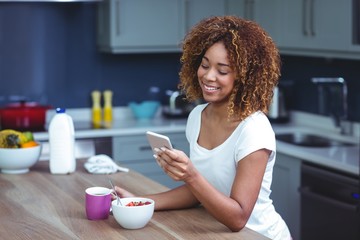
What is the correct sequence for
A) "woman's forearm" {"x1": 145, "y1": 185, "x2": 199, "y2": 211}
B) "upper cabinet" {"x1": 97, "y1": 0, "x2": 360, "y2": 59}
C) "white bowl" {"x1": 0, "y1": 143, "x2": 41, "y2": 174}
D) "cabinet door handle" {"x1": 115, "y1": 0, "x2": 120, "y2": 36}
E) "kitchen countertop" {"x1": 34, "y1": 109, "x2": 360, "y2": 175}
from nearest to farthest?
1. "woman's forearm" {"x1": 145, "y1": 185, "x2": 199, "y2": 211}
2. "white bowl" {"x1": 0, "y1": 143, "x2": 41, "y2": 174}
3. "kitchen countertop" {"x1": 34, "y1": 109, "x2": 360, "y2": 175}
4. "upper cabinet" {"x1": 97, "y1": 0, "x2": 360, "y2": 59}
5. "cabinet door handle" {"x1": 115, "y1": 0, "x2": 120, "y2": 36}

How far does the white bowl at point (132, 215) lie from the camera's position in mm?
2186

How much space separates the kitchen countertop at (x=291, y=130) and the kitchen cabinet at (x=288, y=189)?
0.07m

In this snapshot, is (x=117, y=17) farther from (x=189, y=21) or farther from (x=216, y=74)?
(x=216, y=74)

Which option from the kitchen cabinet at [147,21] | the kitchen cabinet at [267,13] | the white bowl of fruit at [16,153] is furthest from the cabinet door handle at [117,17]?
the white bowl of fruit at [16,153]

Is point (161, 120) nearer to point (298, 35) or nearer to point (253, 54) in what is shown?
point (298, 35)

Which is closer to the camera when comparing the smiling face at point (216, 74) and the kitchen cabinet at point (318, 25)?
the smiling face at point (216, 74)

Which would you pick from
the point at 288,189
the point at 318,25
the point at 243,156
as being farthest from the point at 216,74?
the point at 318,25

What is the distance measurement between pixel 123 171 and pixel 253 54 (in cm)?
102

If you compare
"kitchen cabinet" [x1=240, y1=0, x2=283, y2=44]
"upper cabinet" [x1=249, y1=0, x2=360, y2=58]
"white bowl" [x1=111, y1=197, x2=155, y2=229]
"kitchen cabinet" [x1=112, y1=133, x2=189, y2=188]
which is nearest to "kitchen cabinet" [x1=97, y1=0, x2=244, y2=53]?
"kitchen cabinet" [x1=240, y1=0, x2=283, y2=44]

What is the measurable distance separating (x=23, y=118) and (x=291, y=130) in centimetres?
179

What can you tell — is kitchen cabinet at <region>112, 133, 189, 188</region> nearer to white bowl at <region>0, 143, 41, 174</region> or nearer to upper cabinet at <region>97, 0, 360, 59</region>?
upper cabinet at <region>97, 0, 360, 59</region>

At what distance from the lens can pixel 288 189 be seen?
14.2 ft

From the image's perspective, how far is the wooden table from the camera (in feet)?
7.14

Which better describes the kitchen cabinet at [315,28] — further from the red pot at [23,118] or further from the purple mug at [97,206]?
the purple mug at [97,206]
